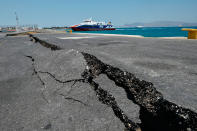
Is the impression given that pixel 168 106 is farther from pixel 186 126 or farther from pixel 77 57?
pixel 77 57

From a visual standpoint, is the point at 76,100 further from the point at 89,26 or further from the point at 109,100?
the point at 89,26

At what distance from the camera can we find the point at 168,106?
3.70 feet

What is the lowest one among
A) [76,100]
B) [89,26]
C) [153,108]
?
[76,100]

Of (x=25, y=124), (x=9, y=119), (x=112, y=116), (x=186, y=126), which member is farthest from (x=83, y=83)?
(x=186, y=126)

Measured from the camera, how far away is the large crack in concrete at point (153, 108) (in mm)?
1014

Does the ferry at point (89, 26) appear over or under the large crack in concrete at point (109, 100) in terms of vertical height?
over

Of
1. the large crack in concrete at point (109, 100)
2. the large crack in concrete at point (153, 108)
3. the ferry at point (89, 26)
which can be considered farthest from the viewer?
the ferry at point (89, 26)

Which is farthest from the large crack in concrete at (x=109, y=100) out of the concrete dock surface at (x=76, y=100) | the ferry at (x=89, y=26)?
the ferry at (x=89, y=26)

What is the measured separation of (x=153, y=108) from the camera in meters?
1.26

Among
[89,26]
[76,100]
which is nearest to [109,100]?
[76,100]

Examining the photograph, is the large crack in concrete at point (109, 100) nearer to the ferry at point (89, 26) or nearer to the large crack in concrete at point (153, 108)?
the large crack in concrete at point (153, 108)

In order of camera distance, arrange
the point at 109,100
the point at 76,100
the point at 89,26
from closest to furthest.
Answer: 1. the point at 109,100
2. the point at 76,100
3. the point at 89,26

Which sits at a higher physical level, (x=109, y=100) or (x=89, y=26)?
(x=89, y=26)

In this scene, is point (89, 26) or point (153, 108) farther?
point (89, 26)
